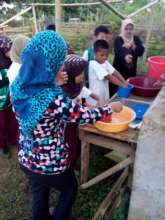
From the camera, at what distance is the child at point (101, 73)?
2.73 meters

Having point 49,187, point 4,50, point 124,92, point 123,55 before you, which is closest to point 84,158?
point 49,187

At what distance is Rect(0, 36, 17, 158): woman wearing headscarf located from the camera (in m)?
Result: 3.11

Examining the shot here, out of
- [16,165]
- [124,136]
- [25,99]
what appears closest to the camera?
[25,99]

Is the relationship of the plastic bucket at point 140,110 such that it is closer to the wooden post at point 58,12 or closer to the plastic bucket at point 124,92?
the plastic bucket at point 124,92

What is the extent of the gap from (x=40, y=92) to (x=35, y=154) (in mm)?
454

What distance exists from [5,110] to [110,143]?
165 centimetres

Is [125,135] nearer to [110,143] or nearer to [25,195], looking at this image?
[110,143]

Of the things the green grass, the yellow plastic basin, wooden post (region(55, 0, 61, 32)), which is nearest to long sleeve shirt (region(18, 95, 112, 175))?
the yellow plastic basin

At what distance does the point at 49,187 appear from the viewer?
196 cm

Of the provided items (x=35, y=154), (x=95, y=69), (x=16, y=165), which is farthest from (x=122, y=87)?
(x=16, y=165)

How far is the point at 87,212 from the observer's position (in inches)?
98.2

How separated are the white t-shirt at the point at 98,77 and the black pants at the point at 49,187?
39.3 inches

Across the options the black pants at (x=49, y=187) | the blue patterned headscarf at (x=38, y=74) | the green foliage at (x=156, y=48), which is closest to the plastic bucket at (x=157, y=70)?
the black pants at (x=49, y=187)

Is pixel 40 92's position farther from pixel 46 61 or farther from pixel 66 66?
pixel 66 66
